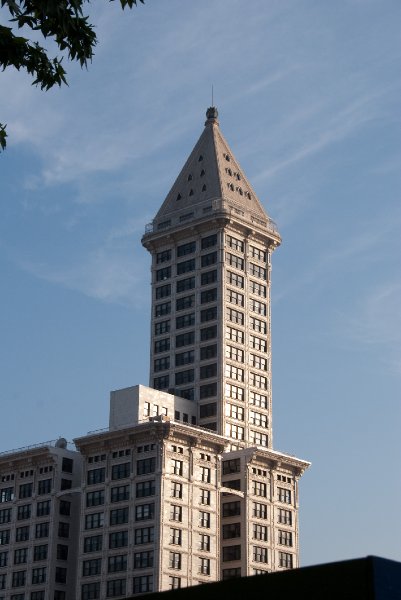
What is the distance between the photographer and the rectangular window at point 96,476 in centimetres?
15775

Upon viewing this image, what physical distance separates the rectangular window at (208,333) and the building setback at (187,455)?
0.20 metres

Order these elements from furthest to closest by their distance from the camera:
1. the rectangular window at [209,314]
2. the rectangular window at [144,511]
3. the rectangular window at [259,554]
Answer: the rectangular window at [209,314]
the rectangular window at [259,554]
the rectangular window at [144,511]

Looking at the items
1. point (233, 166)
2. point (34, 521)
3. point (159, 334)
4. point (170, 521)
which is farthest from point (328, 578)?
point (233, 166)

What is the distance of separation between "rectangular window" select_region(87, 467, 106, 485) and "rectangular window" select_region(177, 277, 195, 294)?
3547 centimetres

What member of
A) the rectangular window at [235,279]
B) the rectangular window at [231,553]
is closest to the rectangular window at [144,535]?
the rectangular window at [231,553]

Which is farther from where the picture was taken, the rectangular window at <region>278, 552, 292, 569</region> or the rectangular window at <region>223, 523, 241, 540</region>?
the rectangular window at <region>278, 552, 292, 569</region>

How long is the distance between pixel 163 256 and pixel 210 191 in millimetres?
13827

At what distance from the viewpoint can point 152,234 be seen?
185 m

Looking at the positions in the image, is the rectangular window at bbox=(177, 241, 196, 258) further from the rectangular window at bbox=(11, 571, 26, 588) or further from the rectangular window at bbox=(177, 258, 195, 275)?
the rectangular window at bbox=(11, 571, 26, 588)

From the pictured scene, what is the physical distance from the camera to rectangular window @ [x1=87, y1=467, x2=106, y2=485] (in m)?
158

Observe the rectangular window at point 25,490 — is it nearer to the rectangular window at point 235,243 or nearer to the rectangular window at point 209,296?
the rectangular window at point 209,296

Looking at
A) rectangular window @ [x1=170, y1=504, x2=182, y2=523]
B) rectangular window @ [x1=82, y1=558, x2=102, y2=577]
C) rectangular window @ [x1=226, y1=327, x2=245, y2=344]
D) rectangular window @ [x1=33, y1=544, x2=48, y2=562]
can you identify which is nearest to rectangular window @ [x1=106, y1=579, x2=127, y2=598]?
rectangular window @ [x1=82, y1=558, x2=102, y2=577]

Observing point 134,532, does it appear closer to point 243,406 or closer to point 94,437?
point 94,437

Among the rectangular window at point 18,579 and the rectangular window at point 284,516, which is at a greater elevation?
the rectangular window at point 284,516
